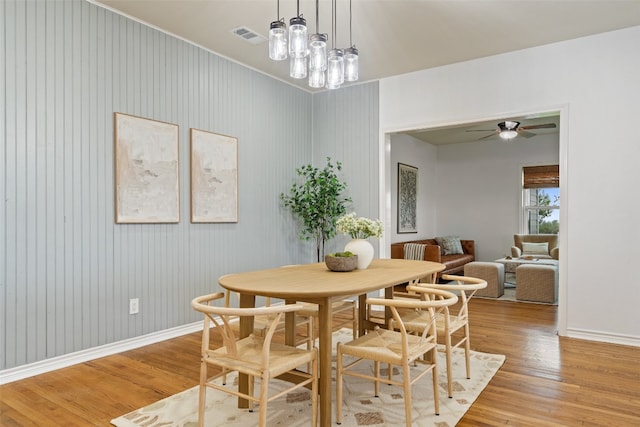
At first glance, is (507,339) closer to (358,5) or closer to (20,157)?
(358,5)

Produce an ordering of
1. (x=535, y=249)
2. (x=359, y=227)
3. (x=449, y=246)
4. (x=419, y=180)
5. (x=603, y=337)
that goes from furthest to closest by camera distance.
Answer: (x=419, y=180)
(x=449, y=246)
(x=535, y=249)
(x=603, y=337)
(x=359, y=227)

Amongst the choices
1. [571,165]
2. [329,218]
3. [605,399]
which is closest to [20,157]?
[329,218]

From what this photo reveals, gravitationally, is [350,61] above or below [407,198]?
above

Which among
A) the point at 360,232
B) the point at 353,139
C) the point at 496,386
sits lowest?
the point at 496,386

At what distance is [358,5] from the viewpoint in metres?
3.35

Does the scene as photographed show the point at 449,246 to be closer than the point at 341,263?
No

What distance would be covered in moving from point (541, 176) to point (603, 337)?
195 inches

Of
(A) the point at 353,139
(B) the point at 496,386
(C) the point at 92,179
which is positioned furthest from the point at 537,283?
(C) the point at 92,179

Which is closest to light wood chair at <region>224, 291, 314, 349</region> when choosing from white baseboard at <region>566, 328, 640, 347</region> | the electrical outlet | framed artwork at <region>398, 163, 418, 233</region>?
the electrical outlet

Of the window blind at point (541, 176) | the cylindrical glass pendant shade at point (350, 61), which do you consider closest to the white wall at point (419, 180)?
the window blind at point (541, 176)

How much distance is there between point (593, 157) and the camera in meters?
3.89

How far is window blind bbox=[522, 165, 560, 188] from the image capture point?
798 centimetres

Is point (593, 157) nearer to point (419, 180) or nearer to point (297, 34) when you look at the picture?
point (297, 34)

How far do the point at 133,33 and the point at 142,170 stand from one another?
1144 mm
